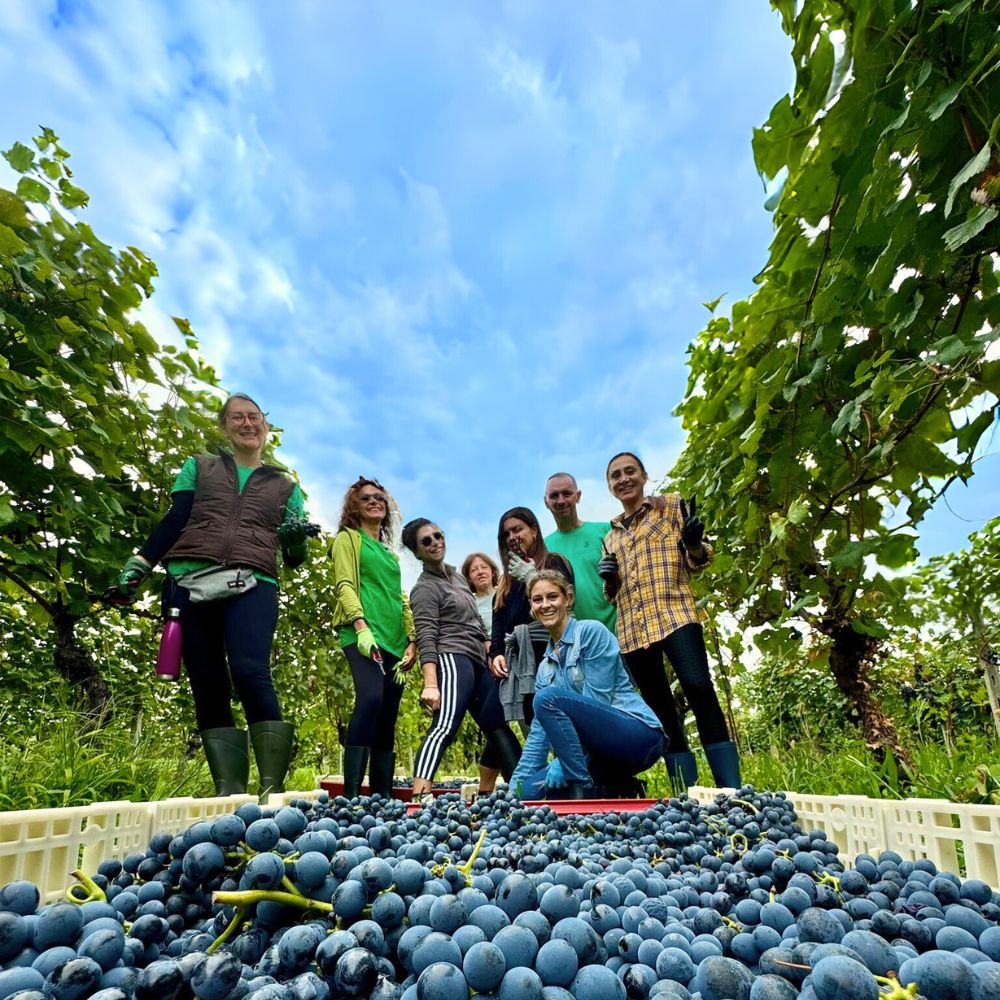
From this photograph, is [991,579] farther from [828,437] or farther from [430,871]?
[430,871]

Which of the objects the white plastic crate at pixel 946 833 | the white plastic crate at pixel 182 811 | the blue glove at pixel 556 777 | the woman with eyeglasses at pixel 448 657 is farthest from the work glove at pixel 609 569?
the white plastic crate at pixel 182 811

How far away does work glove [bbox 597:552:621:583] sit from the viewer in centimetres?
352

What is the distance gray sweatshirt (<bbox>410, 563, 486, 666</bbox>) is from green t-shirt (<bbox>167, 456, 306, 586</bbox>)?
3.00ft

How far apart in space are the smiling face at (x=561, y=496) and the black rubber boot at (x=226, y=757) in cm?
216

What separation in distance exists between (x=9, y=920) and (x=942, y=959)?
989mm

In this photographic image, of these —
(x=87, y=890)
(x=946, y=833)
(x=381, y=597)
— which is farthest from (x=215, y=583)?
(x=946, y=833)

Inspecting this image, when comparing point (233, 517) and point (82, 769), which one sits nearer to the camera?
point (82, 769)

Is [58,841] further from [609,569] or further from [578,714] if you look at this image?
[609,569]

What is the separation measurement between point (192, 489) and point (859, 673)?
3.33 metres

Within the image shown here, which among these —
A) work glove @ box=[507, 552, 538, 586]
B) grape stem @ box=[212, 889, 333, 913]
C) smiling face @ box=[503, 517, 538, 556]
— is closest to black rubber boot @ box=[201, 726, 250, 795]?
work glove @ box=[507, 552, 538, 586]

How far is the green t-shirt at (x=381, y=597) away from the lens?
354cm

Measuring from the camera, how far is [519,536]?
155 inches

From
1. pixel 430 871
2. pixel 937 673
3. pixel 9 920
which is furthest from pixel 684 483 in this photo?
pixel 937 673

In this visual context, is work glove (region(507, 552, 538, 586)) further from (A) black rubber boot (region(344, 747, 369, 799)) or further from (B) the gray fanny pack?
(B) the gray fanny pack
